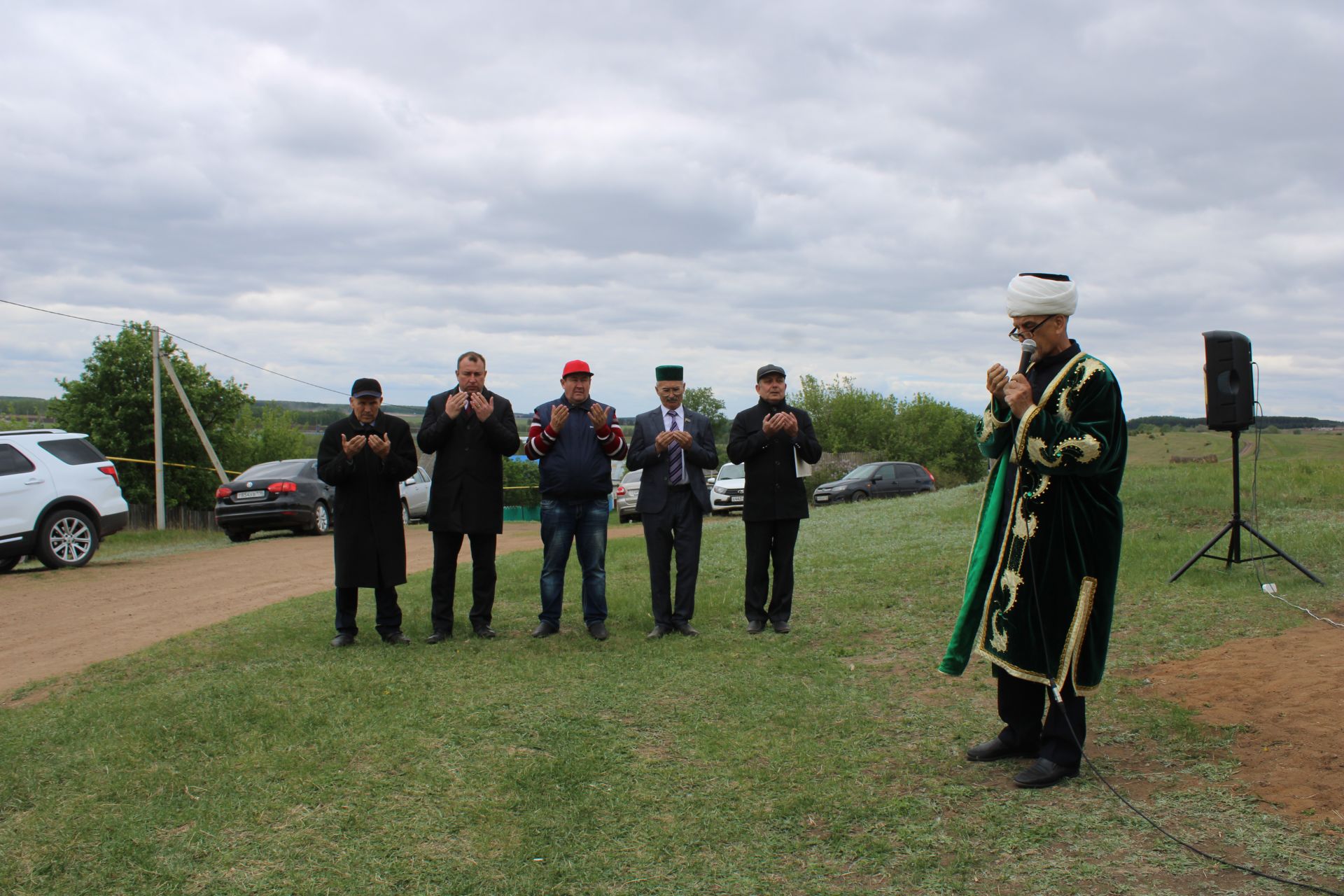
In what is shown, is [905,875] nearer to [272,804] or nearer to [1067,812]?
[1067,812]

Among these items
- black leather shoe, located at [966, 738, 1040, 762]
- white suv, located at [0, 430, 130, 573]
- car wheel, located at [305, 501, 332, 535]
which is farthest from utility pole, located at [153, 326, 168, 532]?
black leather shoe, located at [966, 738, 1040, 762]

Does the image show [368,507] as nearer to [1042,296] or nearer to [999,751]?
[999,751]

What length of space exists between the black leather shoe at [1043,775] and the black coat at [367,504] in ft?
15.3

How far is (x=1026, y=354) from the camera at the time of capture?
14.0 ft

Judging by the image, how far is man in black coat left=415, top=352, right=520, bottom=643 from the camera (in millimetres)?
7340

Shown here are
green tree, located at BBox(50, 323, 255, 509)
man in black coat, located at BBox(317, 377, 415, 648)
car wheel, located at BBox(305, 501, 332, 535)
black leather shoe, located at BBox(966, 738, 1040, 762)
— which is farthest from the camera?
green tree, located at BBox(50, 323, 255, 509)

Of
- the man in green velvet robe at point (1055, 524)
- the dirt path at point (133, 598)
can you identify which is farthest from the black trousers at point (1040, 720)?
the dirt path at point (133, 598)

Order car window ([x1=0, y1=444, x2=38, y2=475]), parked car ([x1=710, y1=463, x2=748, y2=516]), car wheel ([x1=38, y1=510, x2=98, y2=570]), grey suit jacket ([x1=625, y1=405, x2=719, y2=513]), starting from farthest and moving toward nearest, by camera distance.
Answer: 1. parked car ([x1=710, y1=463, x2=748, y2=516])
2. car wheel ([x1=38, y1=510, x2=98, y2=570])
3. car window ([x1=0, y1=444, x2=38, y2=475])
4. grey suit jacket ([x1=625, y1=405, x2=719, y2=513])

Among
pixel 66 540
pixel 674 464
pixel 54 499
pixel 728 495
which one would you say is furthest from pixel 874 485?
pixel 674 464

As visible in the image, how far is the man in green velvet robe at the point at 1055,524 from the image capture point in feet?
13.2

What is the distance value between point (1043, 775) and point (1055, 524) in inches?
41.3

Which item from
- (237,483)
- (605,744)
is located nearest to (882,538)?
(605,744)

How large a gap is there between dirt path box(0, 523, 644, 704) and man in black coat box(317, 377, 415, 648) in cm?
179

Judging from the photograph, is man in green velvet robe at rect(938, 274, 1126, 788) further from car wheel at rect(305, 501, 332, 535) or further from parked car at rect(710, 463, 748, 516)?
parked car at rect(710, 463, 748, 516)
